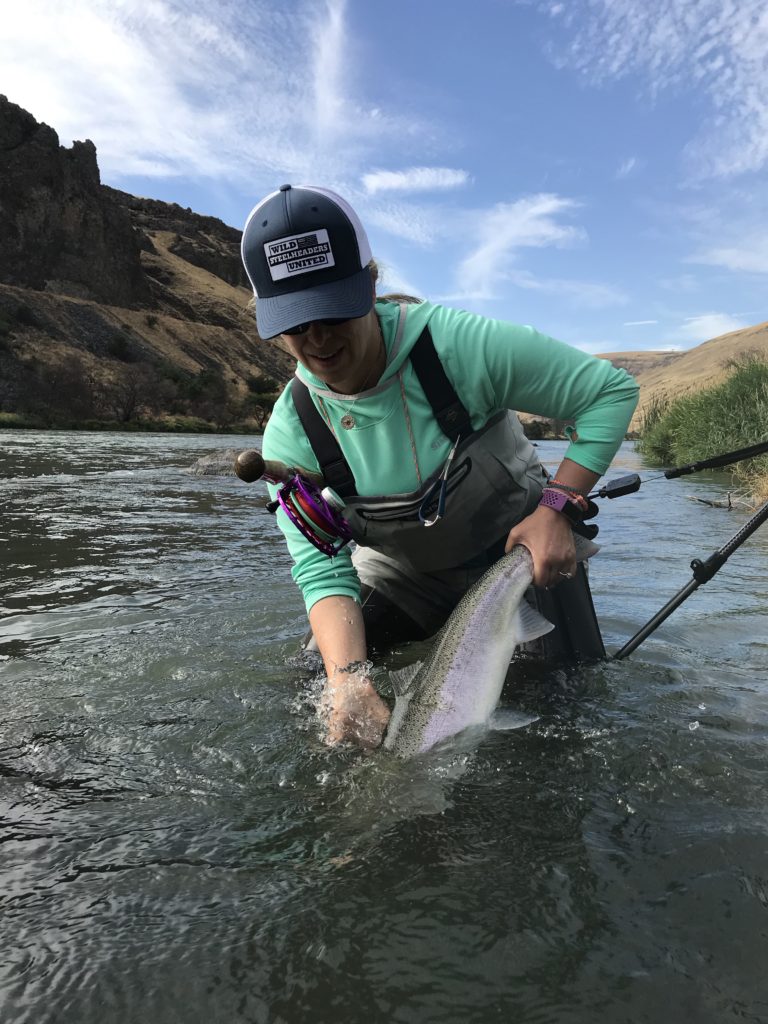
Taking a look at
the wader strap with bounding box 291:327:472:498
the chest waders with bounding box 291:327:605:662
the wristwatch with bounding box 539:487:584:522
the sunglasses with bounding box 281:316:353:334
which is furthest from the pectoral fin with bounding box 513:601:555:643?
the sunglasses with bounding box 281:316:353:334

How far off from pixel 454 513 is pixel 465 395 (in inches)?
22.6

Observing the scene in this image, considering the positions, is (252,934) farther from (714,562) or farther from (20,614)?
(20,614)

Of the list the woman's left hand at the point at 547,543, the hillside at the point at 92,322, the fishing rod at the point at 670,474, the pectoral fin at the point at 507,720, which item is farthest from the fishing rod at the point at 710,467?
the hillside at the point at 92,322

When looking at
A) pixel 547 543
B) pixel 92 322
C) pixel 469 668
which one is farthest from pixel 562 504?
pixel 92 322

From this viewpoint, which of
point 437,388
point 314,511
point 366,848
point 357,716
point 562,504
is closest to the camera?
point 366,848

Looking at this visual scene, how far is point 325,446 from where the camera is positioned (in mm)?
3510

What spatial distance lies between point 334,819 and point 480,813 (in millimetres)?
522

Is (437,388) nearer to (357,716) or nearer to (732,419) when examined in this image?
(357,716)

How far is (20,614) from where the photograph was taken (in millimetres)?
5512

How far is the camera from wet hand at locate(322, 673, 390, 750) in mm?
2975

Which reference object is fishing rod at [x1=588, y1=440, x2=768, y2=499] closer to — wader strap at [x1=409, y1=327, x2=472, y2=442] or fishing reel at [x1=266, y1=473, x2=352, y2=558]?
wader strap at [x1=409, y1=327, x2=472, y2=442]

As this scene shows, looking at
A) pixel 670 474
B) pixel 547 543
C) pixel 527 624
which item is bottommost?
Result: pixel 527 624

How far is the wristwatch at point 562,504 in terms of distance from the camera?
3.20m

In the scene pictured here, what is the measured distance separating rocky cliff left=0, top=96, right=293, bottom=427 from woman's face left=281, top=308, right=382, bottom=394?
53.2 m
